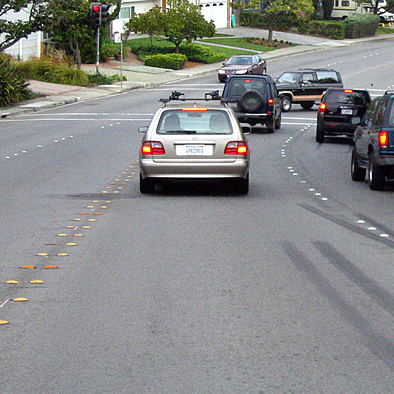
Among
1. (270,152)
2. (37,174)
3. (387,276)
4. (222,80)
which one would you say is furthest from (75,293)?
(222,80)

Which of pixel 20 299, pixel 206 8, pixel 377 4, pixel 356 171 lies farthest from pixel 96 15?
pixel 377 4

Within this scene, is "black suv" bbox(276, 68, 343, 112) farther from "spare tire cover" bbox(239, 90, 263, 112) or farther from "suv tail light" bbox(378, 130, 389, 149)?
"suv tail light" bbox(378, 130, 389, 149)

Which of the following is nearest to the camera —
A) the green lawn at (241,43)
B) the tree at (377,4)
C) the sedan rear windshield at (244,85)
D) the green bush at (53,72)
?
the sedan rear windshield at (244,85)

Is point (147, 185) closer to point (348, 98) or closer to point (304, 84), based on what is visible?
point (348, 98)

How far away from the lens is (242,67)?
5144 cm

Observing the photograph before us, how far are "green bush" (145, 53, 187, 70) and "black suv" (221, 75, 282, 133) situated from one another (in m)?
30.2

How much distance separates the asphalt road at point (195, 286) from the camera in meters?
6.16

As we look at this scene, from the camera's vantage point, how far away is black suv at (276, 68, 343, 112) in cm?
3759

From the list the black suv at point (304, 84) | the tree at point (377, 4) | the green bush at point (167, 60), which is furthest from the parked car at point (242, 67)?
the tree at point (377, 4)

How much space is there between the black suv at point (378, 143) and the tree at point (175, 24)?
44.3 meters

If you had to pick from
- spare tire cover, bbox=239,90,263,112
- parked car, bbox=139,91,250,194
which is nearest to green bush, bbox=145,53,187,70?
spare tire cover, bbox=239,90,263,112

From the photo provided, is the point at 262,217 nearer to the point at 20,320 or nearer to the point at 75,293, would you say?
the point at 75,293

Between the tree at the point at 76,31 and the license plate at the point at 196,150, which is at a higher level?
the tree at the point at 76,31

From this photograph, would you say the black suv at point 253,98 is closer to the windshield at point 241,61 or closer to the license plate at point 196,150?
the license plate at point 196,150
